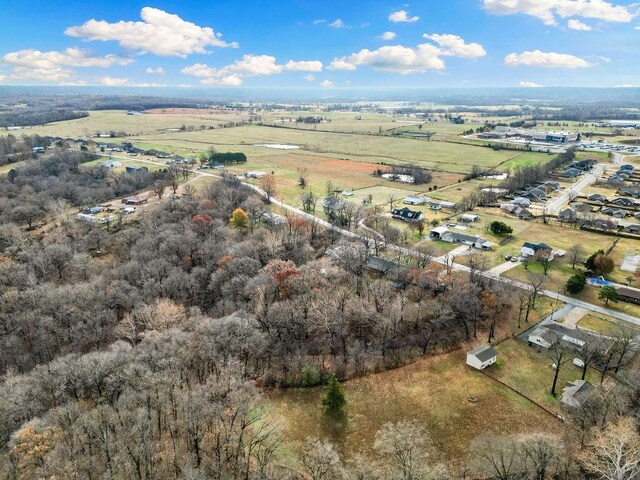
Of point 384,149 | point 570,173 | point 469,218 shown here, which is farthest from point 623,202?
point 384,149

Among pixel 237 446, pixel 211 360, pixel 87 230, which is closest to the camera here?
pixel 237 446

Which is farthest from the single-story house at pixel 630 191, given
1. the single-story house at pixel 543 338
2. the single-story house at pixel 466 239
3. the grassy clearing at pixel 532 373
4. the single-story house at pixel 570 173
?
the grassy clearing at pixel 532 373

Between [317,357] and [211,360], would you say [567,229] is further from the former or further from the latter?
[211,360]

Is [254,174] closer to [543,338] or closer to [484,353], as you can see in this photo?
[484,353]

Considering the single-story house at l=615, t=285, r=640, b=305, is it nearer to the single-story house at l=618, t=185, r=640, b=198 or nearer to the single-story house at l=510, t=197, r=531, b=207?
the single-story house at l=510, t=197, r=531, b=207

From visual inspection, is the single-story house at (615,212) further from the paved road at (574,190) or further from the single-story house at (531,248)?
the single-story house at (531,248)

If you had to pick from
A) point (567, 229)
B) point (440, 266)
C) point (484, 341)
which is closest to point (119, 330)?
point (484, 341)
